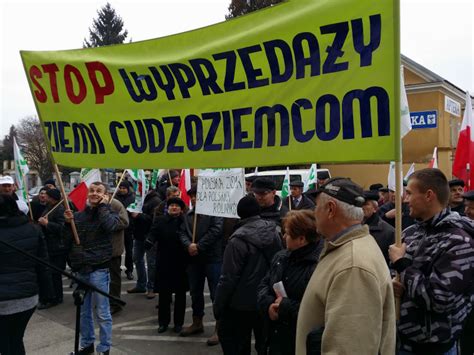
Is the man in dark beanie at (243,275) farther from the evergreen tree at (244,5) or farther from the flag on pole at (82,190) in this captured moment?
the evergreen tree at (244,5)

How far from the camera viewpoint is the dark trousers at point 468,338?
4.12 m

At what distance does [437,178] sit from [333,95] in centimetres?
83

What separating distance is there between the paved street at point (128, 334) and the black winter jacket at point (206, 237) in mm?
967

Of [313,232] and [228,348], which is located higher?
[313,232]

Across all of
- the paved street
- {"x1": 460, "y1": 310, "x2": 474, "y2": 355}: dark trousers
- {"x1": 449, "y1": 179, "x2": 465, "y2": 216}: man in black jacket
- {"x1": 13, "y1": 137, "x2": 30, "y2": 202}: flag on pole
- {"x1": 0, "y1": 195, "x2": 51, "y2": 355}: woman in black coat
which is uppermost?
{"x1": 13, "y1": 137, "x2": 30, "y2": 202}: flag on pole

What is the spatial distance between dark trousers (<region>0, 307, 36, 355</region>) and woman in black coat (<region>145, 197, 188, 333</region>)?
2193mm

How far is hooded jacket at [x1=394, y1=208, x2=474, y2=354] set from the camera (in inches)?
99.7

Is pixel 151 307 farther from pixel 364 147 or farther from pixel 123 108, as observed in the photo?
pixel 364 147

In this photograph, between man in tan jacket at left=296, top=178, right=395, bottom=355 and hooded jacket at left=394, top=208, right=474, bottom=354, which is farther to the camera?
hooded jacket at left=394, top=208, right=474, bottom=354

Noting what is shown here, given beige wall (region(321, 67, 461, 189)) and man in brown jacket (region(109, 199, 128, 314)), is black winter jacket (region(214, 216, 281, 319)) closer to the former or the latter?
man in brown jacket (region(109, 199, 128, 314))

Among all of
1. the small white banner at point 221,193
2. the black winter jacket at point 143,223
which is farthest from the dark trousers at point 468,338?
the black winter jacket at point 143,223

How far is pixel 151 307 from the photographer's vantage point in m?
7.05

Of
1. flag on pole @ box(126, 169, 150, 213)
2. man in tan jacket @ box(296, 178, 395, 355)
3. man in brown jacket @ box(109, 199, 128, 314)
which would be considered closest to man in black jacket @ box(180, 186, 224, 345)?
man in brown jacket @ box(109, 199, 128, 314)

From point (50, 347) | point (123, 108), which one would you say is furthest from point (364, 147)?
point (50, 347)
